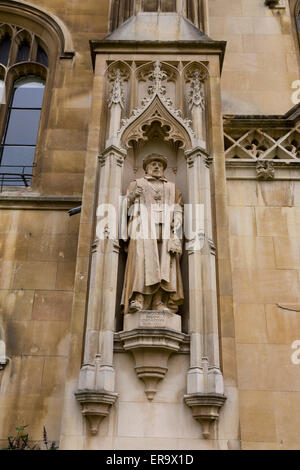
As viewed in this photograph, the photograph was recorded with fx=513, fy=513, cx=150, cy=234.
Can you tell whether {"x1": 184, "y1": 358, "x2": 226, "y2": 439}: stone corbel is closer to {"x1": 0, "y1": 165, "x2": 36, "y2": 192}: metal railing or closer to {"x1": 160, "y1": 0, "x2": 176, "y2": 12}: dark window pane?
{"x1": 0, "y1": 165, "x2": 36, "y2": 192}: metal railing

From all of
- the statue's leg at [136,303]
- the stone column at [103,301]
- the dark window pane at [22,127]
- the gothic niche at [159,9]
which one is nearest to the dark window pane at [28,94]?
the dark window pane at [22,127]

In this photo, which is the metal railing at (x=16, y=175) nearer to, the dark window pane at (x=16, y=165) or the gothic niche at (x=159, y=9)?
the dark window pane at (x=16, y=165)

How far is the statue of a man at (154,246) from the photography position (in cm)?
671

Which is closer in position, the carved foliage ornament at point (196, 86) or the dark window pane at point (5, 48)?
the carved foliage ornament at point (196, 86)

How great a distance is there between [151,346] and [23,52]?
8.71 meters

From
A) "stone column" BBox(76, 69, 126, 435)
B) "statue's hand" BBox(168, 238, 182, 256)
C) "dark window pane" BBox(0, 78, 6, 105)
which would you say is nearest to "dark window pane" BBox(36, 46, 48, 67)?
"dark window pane" BBox(0, 78, 6, 105)

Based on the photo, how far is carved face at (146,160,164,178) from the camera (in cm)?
776

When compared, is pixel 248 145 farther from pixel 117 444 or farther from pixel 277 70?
pixel 117 444

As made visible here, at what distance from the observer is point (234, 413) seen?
6090 mm

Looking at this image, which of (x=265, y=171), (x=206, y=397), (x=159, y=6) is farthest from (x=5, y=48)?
(x=206, y=397)

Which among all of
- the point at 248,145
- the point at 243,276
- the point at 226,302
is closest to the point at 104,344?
the point at 226,302

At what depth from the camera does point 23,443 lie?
718cm

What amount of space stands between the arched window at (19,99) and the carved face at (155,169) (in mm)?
3388

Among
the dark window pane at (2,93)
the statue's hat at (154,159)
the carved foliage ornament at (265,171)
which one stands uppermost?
the dark window pane at (2,93)
